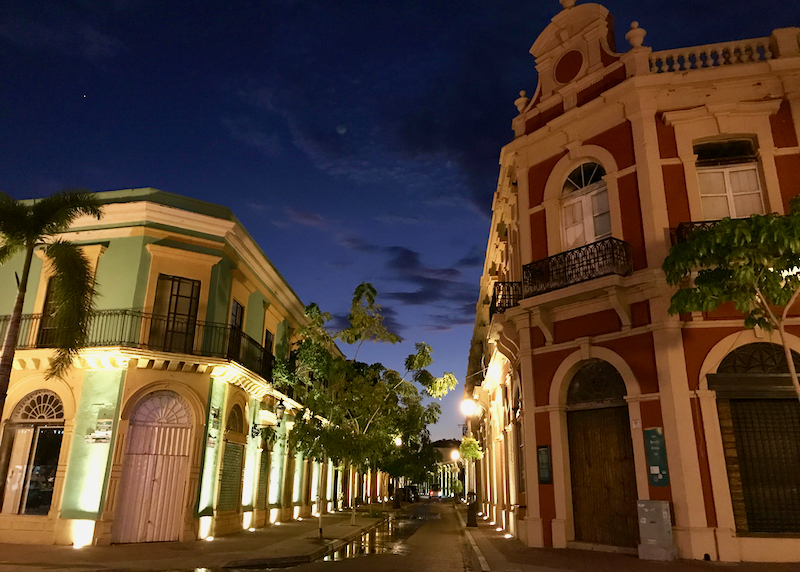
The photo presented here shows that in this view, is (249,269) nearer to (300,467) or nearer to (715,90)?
(300,467)

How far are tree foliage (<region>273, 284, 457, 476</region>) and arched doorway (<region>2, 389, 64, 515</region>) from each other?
6.45 metres

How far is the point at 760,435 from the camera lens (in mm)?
11516

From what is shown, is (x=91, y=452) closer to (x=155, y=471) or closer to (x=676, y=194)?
(x=155, y=471)

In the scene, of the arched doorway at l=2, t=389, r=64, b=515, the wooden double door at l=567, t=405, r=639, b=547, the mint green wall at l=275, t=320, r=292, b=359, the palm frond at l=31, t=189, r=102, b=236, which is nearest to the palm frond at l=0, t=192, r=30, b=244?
the palm frond at l=31, t=189, r=102, b=236

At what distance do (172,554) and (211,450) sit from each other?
147 inches

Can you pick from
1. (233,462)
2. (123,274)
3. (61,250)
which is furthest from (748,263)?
(233,462)

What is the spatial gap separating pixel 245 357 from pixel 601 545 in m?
11.1

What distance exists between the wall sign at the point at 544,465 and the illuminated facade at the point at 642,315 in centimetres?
3

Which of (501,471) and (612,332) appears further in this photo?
(501,471)

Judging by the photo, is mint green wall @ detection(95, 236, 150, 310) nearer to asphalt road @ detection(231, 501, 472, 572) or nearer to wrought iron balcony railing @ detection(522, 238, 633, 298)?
asphalt road @ detection(231, 501, 472, 572)

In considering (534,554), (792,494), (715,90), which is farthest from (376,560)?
(715,90)

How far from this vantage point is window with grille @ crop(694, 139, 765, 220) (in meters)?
13.1

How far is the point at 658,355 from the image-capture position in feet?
40.0

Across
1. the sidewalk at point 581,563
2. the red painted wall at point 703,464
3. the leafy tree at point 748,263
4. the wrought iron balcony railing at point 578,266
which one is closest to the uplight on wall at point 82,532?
the sidewalk at point 581,563
